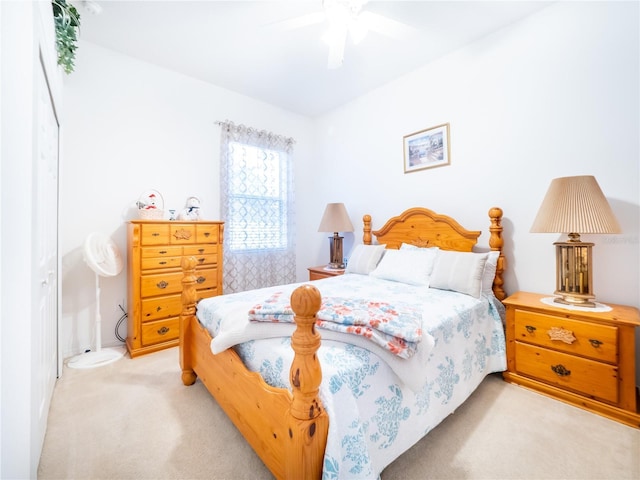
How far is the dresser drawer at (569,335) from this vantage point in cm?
160

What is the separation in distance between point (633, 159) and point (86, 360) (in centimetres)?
438

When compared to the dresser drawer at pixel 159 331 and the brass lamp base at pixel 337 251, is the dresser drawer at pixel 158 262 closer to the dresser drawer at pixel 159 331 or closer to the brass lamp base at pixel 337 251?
the dresser drawer at pixel 159 331

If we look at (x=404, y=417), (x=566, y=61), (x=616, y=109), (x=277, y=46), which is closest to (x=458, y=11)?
(x=566, y=61)

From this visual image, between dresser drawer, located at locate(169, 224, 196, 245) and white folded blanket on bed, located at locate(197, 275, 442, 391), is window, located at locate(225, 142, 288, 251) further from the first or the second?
white folded blanket on bed, located at locate(197, 275, 442, 391)

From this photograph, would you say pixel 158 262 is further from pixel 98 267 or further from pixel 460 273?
pixel 460 273

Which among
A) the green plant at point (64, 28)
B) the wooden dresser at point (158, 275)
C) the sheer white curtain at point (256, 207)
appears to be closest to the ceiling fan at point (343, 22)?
the green plant at point (64, 28)

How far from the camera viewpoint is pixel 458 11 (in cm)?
219

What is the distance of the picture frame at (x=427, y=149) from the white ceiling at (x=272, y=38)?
29.2 inches

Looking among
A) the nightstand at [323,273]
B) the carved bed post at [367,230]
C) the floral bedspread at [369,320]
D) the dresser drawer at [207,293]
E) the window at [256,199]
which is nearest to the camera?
the floral bedspread at [369,320]

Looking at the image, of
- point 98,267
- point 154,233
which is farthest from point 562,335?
point 98,267

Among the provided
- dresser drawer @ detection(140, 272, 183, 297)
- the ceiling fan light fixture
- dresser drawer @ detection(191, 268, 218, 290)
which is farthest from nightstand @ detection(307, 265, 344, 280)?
the ceiling fan light fixture

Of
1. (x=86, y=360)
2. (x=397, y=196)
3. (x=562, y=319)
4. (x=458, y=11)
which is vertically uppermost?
(x=458, y=11)

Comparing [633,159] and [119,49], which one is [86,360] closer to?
[119,49]

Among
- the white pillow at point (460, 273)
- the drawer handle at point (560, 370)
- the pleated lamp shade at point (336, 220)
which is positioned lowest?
the drawer handle at point (560, 370)
